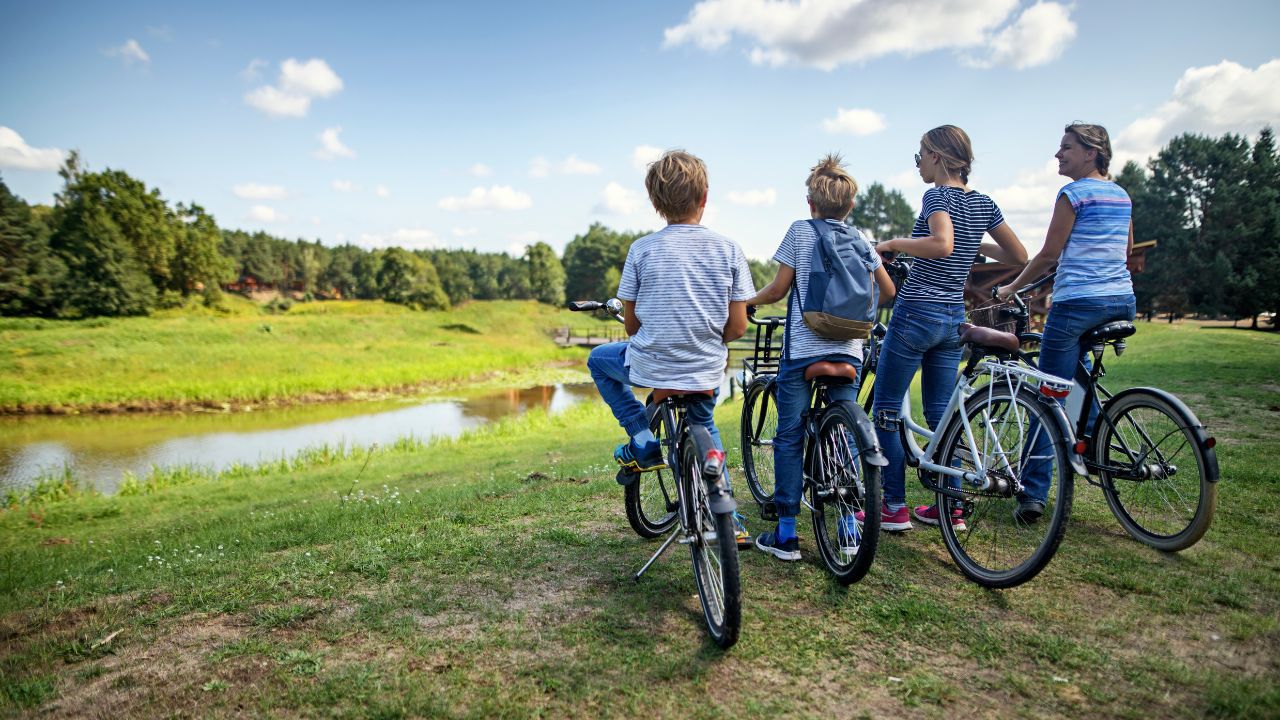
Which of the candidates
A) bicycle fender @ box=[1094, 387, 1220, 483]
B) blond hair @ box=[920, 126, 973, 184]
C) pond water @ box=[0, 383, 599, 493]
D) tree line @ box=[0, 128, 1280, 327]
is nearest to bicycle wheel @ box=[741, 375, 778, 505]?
blond hair @ box=[920, 126, 973, 184]

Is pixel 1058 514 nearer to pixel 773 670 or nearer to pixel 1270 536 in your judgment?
pixel 773 670

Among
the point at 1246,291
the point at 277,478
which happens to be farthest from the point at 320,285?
the point at 1246,291

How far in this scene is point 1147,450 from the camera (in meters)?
3.68

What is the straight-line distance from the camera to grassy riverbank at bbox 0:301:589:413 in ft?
78.9

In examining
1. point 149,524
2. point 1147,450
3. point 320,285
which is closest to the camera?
point 1147,450

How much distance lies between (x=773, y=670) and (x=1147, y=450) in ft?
8.97

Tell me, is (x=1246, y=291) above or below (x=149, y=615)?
above

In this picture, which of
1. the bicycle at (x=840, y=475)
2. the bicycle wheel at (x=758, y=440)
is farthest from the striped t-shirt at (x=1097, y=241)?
the bicycle wheel at (x=758, y=440)

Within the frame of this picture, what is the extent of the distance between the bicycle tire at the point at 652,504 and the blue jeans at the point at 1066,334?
7.00 feet

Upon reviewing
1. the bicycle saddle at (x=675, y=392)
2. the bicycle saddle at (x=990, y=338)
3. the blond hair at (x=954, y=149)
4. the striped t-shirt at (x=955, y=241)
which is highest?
the blond hair at (x=954, y=149)

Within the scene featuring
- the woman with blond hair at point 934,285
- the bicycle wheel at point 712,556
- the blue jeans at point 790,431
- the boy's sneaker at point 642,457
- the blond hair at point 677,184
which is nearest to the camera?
the bicycle wheel at point 712,556

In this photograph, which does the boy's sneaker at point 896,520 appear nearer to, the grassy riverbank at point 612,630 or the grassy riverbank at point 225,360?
the grassy riverbank at point 612,630

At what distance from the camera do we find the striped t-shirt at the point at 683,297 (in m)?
3.12

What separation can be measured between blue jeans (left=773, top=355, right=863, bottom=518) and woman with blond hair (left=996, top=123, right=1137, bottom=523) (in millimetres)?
1311
